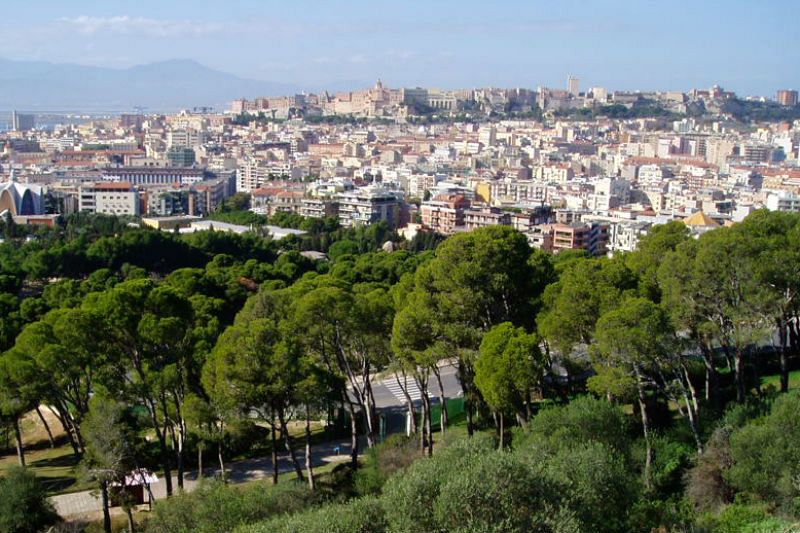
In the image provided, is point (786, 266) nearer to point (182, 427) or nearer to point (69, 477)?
point (182, 427)

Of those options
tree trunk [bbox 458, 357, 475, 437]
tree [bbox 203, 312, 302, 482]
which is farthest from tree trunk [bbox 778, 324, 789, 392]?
tree [bbox 203, 312, 302, 482]

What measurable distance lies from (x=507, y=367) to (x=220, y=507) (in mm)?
4321

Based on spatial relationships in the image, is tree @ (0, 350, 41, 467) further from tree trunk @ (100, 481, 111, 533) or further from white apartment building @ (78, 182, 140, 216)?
white apartment building @ (78, 182, 140, 216)

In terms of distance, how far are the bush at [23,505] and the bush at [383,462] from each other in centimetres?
398

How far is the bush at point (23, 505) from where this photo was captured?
10.5m

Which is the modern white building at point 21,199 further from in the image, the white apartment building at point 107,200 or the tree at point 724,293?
the tree at point 724,293

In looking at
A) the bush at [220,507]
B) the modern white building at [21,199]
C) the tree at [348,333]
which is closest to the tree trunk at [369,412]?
the tree at [348,333]

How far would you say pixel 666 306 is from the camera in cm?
1307

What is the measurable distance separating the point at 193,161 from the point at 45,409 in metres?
72.3

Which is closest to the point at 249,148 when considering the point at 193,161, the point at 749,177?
the point at 193,161

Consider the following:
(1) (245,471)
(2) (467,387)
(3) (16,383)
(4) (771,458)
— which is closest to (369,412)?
(2) (467,387)

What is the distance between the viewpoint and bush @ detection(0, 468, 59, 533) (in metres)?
10.5

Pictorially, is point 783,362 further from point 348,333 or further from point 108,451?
point 108,451

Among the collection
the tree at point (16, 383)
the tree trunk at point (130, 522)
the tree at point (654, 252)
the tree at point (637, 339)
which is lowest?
the tree trunk at point (130, 522)
